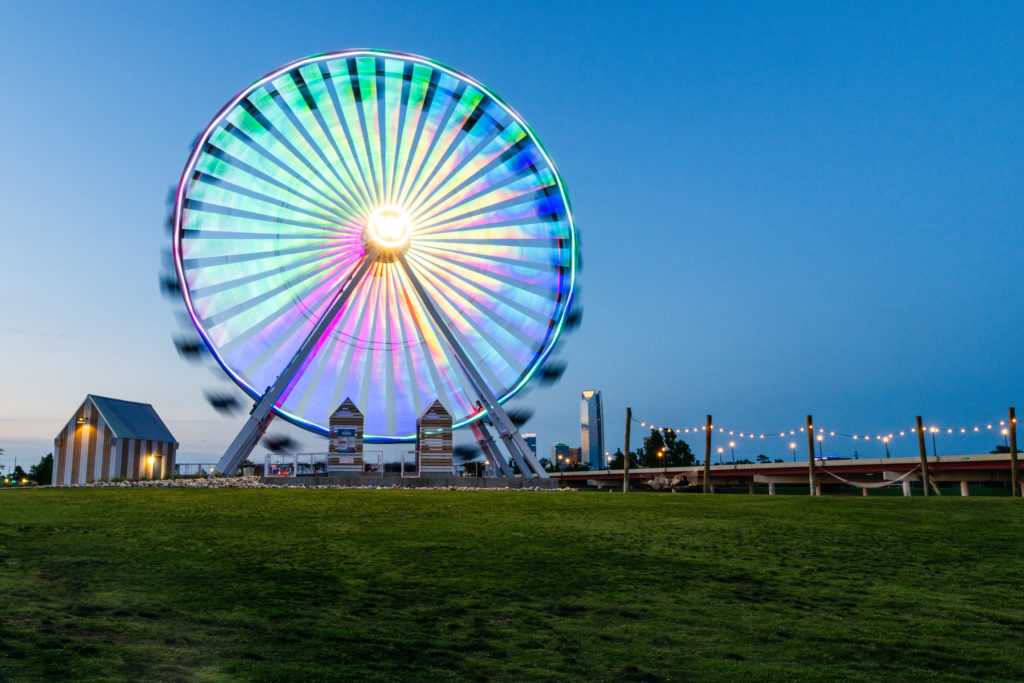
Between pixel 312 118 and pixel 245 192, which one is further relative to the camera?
pixel 312 118

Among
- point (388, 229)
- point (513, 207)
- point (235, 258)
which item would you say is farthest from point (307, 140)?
point (513, 207)

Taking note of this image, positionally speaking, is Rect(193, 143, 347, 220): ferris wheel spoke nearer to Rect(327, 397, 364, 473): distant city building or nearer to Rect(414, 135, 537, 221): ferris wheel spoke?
Rect(414, 135, 537, 221): ferris wheel spoke

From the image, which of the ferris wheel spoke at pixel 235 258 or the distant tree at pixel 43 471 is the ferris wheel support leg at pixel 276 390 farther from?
the distant tree at pixel 43 471

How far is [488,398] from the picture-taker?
1307 inches

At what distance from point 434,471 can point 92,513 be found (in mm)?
17829

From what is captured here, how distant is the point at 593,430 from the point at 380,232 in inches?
4097

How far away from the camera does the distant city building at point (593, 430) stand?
13088 cm

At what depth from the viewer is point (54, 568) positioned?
870cm

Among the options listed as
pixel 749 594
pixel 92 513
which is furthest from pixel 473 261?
pixel 749 594

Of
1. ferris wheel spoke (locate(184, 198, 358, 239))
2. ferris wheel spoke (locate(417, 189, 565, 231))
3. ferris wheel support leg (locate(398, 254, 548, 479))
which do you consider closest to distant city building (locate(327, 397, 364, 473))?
ferris wheel support leg (locate(398, 254, 548, 479))

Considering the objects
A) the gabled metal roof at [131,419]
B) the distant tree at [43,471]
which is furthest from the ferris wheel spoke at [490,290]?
the distant tree at [43,471]

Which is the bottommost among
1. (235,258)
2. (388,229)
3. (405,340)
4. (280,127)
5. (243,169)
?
(405,340)

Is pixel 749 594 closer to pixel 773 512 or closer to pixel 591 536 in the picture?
pixel 591 536

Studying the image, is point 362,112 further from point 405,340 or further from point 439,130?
point 405,340
